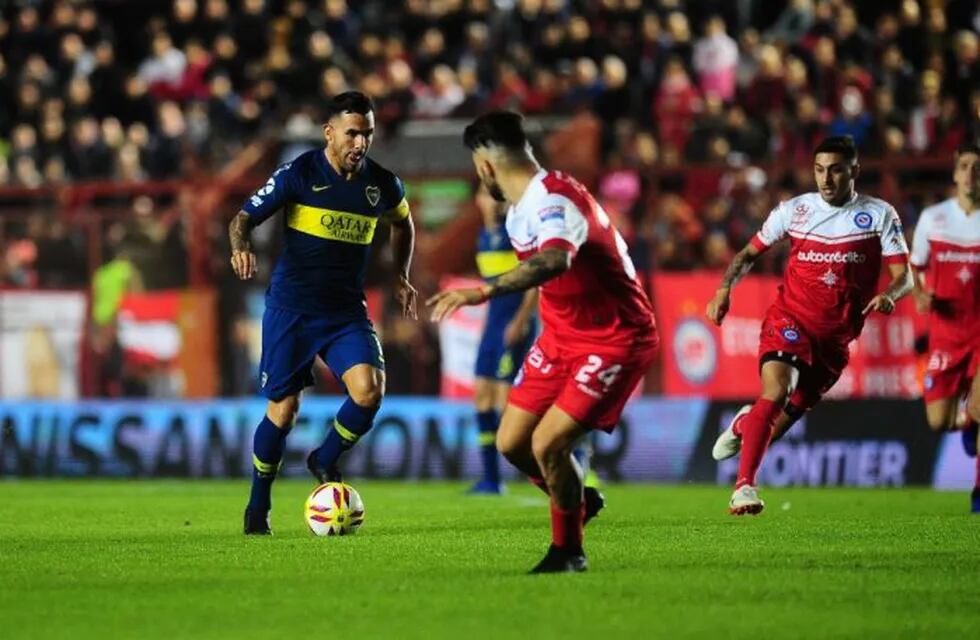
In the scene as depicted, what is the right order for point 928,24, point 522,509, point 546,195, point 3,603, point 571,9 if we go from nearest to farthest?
point 3,603 < point 546,195 < point 522,509 < point 928,24 < point 571,9

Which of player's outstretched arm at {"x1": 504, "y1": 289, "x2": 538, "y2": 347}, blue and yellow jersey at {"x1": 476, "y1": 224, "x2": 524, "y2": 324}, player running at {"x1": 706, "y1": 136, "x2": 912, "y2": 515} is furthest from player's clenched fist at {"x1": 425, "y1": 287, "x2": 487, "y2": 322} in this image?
blue and yellow jersey at {"x1": 476, "y1": 224, "x2": 524, "y2": 324}

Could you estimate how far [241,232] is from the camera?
10625 mm

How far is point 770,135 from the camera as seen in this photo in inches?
765

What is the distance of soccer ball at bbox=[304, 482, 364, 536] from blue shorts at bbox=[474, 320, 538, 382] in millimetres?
4684

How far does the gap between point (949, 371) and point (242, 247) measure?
5.77 meters

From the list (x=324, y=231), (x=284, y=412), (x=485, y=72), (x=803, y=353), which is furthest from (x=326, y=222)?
(x=485, y=72)

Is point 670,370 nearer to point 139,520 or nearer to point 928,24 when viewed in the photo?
point 928,24

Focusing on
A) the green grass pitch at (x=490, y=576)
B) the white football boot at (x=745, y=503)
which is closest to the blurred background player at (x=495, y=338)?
the green grass pitch at (x=490, y=576)

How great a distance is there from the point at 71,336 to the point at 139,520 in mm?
7450

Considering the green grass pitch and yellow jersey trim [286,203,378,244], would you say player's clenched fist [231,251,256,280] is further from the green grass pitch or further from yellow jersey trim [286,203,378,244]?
the green grass pitch

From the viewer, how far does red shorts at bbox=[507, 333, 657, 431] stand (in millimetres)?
8438

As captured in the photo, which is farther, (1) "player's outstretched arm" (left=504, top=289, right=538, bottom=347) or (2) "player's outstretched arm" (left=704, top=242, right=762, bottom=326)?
(1) "player's outstretched arm" (left=504, top=289, right=538, bottom=347)

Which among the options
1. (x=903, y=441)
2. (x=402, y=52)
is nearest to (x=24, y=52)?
(x=402, y=52)

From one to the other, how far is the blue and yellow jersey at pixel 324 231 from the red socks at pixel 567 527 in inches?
126
